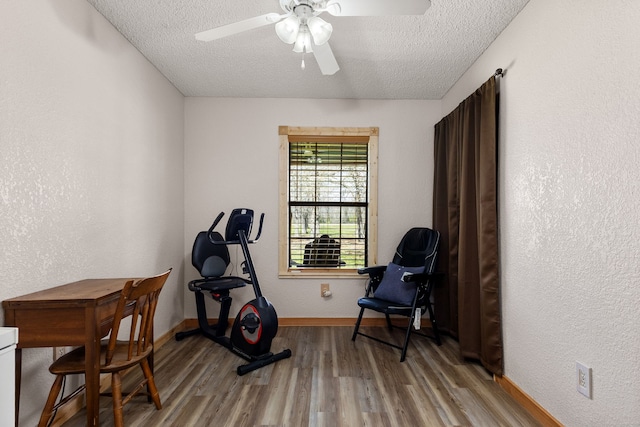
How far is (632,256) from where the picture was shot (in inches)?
57.1

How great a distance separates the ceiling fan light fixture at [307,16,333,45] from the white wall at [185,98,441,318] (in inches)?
72.4

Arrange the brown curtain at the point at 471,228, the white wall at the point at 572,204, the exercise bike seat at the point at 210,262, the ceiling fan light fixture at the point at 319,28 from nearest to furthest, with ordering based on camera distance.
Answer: the white wall at the point at 572,204, the ceiling fan light fixture at the point at 319,28, the brown curtain at the point at 471,228, the exercise bike seat at the point at 210,262

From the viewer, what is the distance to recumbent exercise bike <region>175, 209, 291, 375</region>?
273 centimetres

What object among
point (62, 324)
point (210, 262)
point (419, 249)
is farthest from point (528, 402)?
point (210, 262)

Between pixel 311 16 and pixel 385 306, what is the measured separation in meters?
2.30

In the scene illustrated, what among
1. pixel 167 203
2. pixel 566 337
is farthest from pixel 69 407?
pixel 566 337

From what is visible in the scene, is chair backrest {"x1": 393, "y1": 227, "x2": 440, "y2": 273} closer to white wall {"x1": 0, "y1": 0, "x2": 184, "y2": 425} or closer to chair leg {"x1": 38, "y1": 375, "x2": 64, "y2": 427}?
white wall {"x1": 0, "y1": 0, "x2": 184, "y2": 425}

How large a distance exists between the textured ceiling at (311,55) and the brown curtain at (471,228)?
0.41 metres

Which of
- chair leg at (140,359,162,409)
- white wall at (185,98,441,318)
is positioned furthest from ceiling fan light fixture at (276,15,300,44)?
chair leg at (140,359,162,409)

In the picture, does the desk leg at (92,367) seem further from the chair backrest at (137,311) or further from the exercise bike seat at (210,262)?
the exercise bike seat at (210,262)

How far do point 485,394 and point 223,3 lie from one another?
3044mm

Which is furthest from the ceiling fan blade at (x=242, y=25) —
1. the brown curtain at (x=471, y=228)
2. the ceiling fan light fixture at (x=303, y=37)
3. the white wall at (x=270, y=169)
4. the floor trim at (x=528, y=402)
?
the floor trim at (x=528, y=402)

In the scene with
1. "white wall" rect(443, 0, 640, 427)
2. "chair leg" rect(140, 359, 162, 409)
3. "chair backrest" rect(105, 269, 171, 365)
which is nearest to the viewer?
"white wall" rect(443, 0, 640, 427)

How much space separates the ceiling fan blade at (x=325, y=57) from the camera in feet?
7.04
